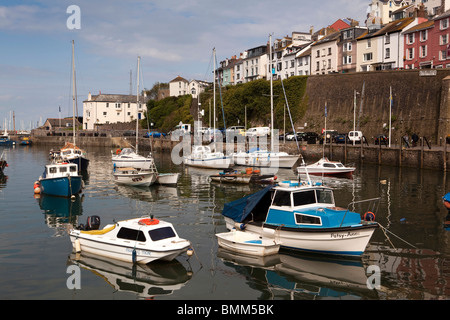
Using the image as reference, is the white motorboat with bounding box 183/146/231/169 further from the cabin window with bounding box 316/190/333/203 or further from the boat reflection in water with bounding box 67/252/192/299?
the boat reflection in water with bounding box 67/252/192/299

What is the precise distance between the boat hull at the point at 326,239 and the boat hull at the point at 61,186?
737 inches

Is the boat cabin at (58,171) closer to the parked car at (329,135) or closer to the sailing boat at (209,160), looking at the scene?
the sailing boat at (209,160)

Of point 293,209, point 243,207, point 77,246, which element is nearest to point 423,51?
point 243,207

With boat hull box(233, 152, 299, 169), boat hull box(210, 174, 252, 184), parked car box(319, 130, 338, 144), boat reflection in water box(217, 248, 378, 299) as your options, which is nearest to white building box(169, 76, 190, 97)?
parked car box(319, 130, 338, 144)

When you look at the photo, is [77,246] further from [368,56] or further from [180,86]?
[180,86]

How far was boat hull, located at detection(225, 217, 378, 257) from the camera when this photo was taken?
16266 millimetres

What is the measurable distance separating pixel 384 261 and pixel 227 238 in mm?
6379

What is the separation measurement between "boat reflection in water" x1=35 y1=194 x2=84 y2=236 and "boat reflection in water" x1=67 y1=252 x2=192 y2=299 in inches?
222

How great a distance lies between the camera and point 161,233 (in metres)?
16.5

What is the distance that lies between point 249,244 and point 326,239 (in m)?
3.07

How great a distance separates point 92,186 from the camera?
1486 inches

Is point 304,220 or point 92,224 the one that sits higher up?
point 304,220
